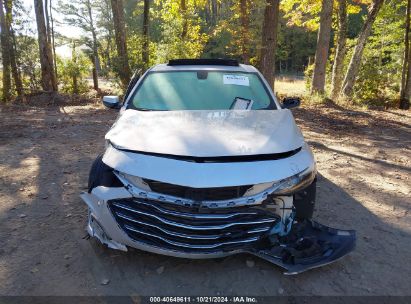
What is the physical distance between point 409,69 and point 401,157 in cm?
760

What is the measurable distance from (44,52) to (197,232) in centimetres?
1395

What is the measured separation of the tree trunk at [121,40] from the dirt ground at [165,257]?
7.49 metres

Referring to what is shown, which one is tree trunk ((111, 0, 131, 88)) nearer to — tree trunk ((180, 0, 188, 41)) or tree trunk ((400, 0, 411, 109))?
tree trunk ((180, 0, 188, 41))

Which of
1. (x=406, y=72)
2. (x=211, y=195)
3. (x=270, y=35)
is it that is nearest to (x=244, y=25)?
(x=270, y=35)

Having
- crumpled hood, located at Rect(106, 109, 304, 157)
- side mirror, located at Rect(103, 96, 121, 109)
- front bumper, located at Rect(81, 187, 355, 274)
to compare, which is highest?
side mirror, located at Rect(103, 96, 121, 109)

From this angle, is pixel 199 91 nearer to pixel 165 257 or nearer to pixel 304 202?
pixel 304 202

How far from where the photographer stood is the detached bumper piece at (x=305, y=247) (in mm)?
2893

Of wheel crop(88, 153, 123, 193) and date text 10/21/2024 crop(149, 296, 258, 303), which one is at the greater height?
wheel crop(88, 153, 123, 193)

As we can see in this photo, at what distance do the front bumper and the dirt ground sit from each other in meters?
0.22

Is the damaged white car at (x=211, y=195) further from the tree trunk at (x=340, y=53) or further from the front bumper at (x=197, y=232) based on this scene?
the tree trunk at (x=340, y=53)

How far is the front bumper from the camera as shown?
2756 millimetres

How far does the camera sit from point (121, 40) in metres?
14.2

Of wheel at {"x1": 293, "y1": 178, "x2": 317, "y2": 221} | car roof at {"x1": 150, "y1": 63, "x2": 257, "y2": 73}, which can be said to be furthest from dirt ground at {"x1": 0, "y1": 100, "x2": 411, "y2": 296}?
car roof at {"x1": 150, "y1": 63, "x2": 257, "y2": 73}

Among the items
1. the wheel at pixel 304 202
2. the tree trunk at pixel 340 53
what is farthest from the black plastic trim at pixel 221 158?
the tree trunk at pixel 340 53
